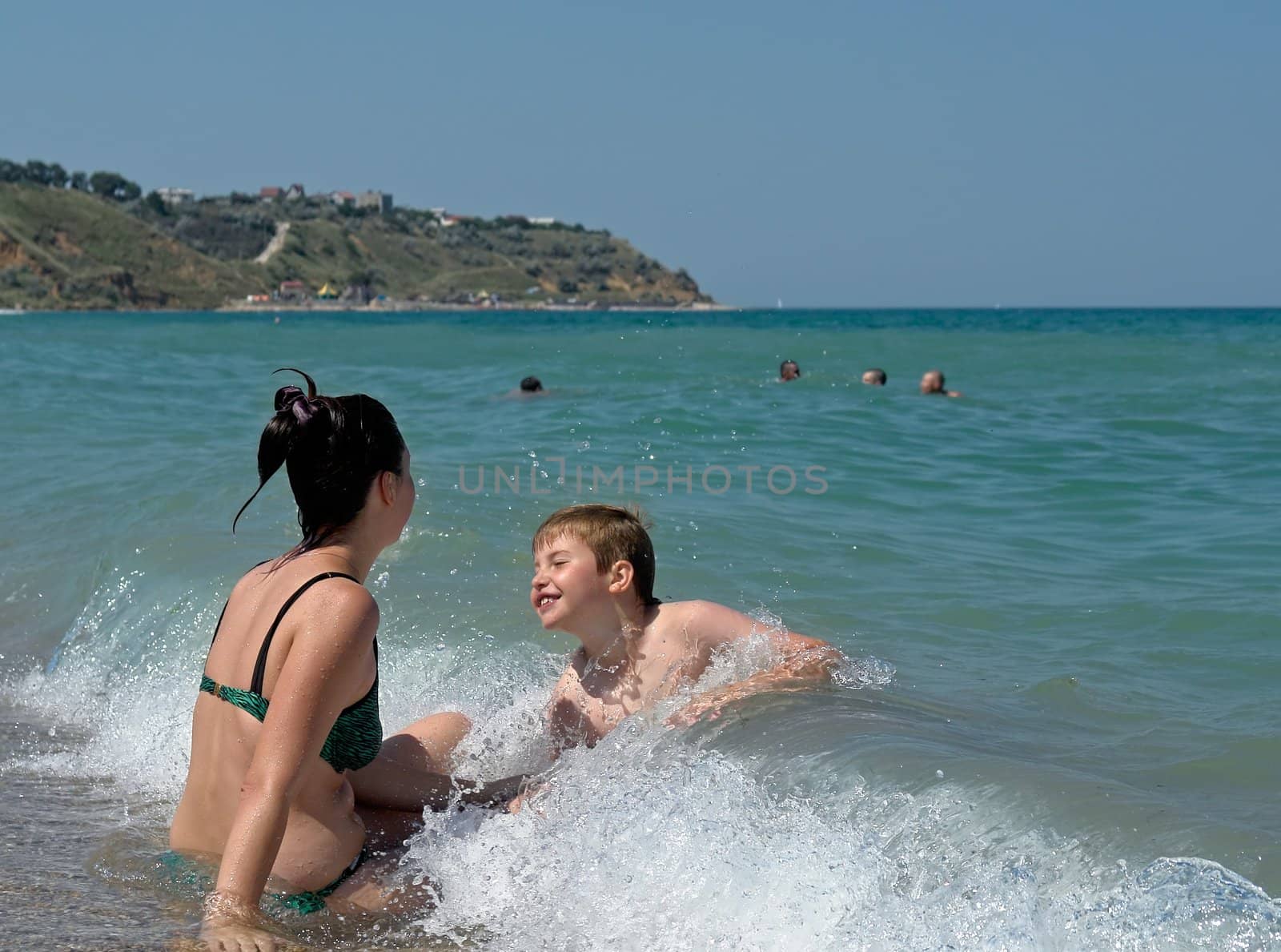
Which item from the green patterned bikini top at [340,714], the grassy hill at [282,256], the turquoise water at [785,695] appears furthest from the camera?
the grassy hill at [282,256]

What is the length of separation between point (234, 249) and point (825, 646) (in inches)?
5452

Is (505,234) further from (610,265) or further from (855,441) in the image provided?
(855,441)

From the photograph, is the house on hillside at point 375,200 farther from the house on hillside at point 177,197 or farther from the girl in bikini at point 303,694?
the girl in bikini at point 303,694

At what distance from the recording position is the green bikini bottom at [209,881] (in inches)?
Answer: 119

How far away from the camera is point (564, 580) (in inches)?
159

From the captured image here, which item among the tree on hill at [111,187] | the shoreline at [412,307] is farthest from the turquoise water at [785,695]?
the tree on hill at [111,187]

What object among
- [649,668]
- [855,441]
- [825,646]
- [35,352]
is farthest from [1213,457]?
[35,352]

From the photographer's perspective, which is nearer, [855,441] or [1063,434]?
[855,441]

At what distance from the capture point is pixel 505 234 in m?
162

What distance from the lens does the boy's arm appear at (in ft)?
14.0

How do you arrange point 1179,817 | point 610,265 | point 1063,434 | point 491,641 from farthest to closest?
point 610,265 → point 1063,434 → point 491,641 → point 1179,817

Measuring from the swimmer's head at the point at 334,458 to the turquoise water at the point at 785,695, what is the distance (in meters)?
0.96

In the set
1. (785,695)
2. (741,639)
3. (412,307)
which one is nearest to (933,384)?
(785,695)

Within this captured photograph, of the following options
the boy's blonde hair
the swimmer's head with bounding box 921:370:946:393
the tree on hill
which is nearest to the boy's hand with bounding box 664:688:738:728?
the boy's blonde hair
